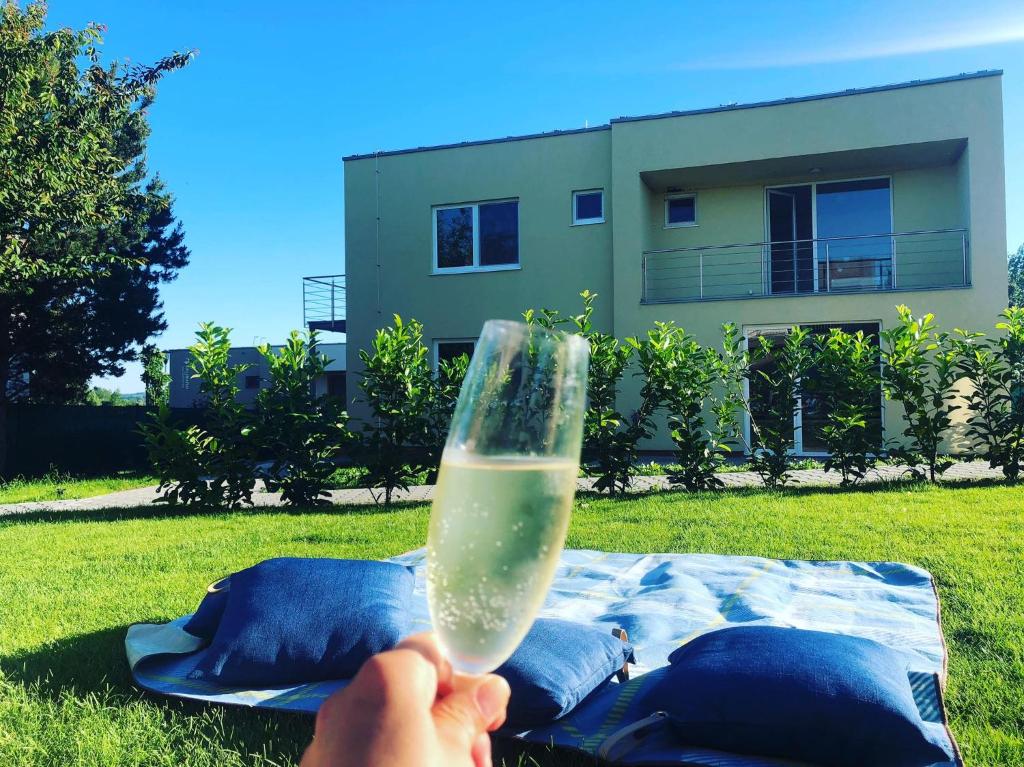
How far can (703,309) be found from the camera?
12977 mm

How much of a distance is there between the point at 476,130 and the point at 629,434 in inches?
340

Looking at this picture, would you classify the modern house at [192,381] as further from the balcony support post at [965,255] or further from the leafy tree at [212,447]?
the balcony support post at [965,255]

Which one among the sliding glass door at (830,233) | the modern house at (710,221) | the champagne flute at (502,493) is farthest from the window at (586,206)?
the champagne flute at (502,493)

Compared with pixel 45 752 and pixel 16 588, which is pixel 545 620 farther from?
pixel 16 588

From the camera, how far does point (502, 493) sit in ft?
2.95

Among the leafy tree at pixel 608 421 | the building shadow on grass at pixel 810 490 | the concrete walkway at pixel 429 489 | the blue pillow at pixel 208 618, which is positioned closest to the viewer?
the blue pillow at pixel 208 618

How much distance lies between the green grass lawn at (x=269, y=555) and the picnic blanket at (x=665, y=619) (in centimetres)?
12

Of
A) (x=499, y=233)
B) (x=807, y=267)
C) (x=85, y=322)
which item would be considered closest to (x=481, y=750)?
(x=499, y=233)

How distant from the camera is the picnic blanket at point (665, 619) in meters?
2.42

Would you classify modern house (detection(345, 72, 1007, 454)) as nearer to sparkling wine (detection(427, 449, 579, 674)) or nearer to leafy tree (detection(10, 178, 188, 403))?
leafy tree (detection(10, 178, 188, 403))

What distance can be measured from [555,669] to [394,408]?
19.5ft

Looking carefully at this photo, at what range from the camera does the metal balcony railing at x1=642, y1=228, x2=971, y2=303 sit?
1309cm

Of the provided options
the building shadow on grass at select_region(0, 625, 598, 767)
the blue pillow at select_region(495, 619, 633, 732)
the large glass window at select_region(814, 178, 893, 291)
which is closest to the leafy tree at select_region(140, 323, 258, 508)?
the building shadow on grass at select_region(0, 625, 598, 767)

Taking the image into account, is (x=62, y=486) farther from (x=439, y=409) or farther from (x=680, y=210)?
(x=680, y=210)
